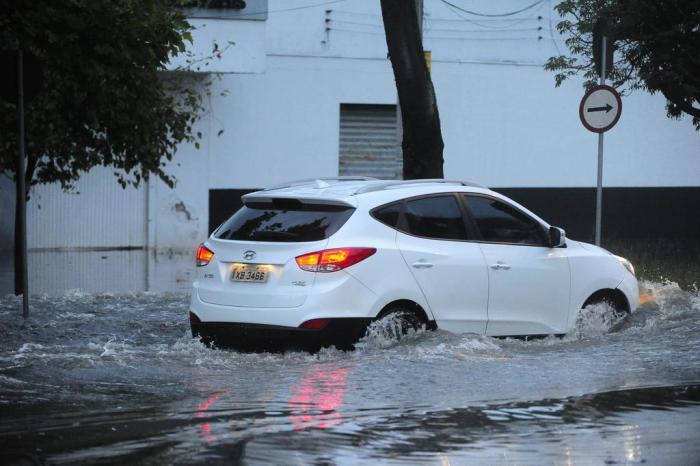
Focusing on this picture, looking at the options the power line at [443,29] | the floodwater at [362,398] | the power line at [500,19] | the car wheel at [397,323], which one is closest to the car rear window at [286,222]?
the car wheel at [397,323]

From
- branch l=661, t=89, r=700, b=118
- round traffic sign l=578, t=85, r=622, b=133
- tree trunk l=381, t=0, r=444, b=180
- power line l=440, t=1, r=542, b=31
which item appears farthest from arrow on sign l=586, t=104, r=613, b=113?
power line l=440, t=1, r=542, b=31

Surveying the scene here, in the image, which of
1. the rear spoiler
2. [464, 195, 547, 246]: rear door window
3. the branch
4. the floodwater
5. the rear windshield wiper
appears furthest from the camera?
the branch

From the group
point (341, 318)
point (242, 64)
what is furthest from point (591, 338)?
point (242, 64)

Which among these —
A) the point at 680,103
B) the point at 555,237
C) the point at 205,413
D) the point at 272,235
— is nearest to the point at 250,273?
the point at 272,235

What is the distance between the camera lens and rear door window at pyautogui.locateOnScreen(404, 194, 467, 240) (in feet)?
31.3

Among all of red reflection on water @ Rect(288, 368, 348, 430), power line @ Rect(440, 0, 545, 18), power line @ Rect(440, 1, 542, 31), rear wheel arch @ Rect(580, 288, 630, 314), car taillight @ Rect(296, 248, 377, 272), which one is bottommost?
red reflection on water @ Rect(288, 368, 348, 430)

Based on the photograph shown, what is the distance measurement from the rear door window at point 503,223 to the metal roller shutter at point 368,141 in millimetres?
15300

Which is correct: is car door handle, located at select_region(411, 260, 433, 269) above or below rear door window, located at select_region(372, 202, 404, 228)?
below

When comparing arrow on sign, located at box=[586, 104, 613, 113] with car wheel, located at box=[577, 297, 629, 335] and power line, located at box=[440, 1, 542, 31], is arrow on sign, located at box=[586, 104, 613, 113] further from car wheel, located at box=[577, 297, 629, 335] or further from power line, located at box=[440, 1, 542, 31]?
power line, located at box=[440, 1, 542, 31]

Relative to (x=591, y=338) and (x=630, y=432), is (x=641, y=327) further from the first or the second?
(x=630, y=432)

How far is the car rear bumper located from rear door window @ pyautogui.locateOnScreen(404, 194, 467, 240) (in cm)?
102

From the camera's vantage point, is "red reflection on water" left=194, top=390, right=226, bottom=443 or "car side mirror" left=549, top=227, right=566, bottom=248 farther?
"car side mirror" left=549, top=227, right=566, bottom=248

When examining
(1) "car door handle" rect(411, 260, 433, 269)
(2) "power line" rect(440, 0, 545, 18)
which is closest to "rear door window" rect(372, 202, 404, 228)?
(1) "car door handle" rect(411, 260, 433, 269)

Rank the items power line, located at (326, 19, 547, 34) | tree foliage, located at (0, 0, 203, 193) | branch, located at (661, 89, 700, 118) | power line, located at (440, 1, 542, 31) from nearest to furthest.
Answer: tree foliage, located at (0, 0, 203, 193), branch, located at (661, 89, 700, 118), power line, located at (326, 19, 547, 34), power line, located at (440, 1, 542, 31)
